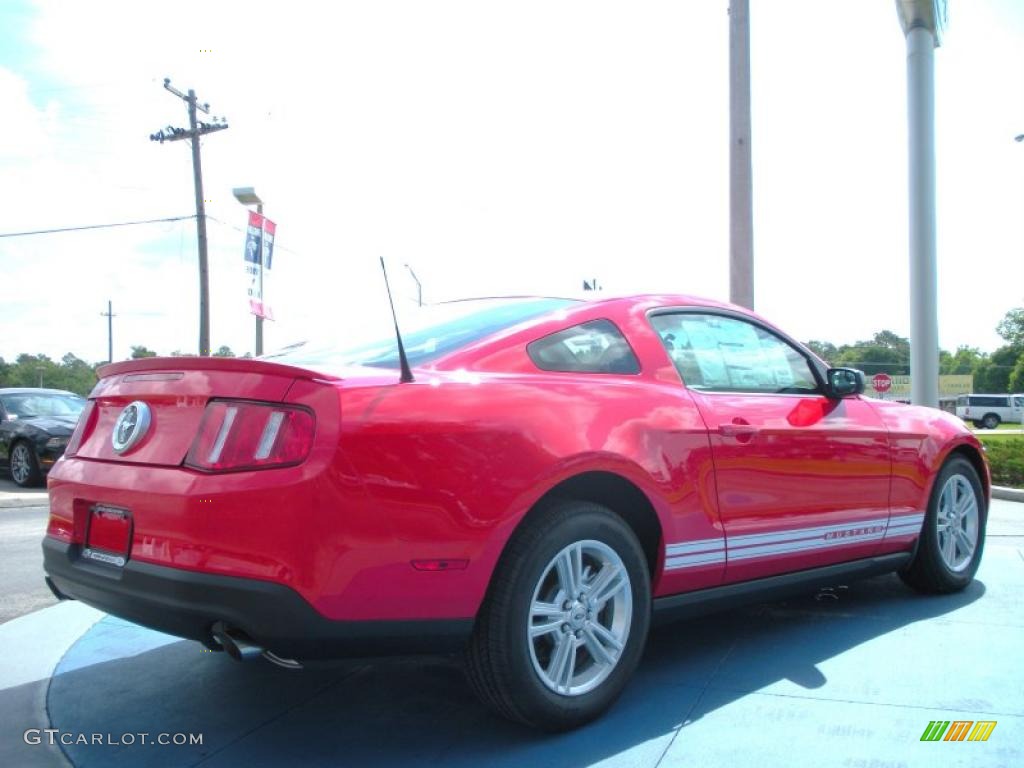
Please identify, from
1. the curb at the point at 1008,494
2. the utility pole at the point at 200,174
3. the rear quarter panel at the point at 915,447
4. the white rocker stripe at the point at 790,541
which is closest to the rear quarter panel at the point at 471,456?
the white rocker stripe at the point at 790,541

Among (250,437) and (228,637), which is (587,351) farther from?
(228,637)

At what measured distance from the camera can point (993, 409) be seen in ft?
179

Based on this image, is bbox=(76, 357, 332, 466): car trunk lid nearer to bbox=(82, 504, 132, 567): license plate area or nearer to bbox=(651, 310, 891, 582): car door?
bbox=(82, 504, 132, 567): license plate area

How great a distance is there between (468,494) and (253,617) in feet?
2.25

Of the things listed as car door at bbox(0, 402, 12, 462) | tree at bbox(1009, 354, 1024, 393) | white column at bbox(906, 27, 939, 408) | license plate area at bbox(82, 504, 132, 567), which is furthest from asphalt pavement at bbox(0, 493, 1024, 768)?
tree at bbox(1009, 354, 1024, 393)

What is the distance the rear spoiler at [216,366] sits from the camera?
2.61 m

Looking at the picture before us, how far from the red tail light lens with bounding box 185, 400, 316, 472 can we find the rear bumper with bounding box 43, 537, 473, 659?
0.32 meters

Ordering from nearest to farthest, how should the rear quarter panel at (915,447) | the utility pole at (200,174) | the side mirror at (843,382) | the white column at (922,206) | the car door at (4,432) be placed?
the side mirror at (843,382), the rear quarter panel at (915,447), the white column at (922,206), the car door at (4,432), the utility pole at (200,174)

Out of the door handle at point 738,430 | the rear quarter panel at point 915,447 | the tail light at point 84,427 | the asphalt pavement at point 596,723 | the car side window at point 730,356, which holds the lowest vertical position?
the asphalt pavement at point 596,723

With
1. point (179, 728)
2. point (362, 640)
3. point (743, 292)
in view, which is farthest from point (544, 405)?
point (743, 292)

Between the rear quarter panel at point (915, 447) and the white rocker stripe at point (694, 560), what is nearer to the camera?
the white rocker stripe at point (694, 560)

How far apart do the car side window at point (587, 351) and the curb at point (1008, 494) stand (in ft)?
Result: 27.6

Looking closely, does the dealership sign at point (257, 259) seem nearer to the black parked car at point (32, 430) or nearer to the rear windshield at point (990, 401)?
the black parked car at point (32, 430)

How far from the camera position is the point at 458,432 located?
2691mm
